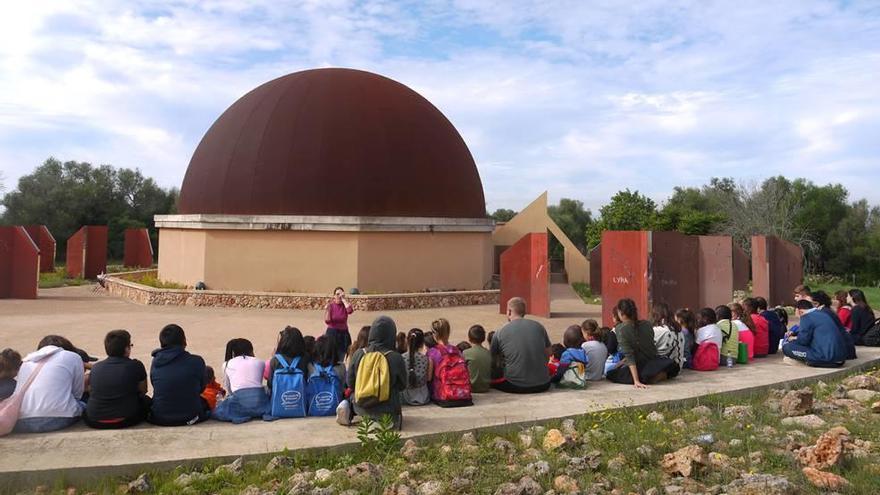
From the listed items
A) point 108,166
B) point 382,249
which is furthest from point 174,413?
point 108,166

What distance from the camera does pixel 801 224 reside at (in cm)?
4138

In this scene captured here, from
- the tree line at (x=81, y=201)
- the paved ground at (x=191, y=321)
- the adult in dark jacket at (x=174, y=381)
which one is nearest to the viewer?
→ the adult in dark jacket at (x=174, y=381)

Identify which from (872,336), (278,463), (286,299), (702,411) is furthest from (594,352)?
(286,299)

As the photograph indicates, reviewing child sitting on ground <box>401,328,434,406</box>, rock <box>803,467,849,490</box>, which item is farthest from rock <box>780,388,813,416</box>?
child sitting on ground <box>401,328,434,406</box>

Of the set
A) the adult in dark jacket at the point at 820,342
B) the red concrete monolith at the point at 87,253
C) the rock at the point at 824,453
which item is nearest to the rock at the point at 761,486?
the rock at the point at 824,453

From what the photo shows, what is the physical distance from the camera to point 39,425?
5.56 metres

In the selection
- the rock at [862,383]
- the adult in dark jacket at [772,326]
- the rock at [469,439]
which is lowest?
the rock at [469,439]

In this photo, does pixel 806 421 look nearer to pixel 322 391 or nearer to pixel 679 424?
pixel 679 424

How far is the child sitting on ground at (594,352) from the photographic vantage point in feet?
25.6

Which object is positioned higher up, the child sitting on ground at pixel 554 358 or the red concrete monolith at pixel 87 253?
the red concrete monolith at pixel 87 253

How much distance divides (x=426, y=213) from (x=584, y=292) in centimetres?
737

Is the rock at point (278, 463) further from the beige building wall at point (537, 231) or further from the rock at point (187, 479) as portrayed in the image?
the beige building wall at point (537, 231)

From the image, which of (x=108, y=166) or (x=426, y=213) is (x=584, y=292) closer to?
(x=426, y=213)

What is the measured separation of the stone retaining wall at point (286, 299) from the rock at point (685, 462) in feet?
40.7
